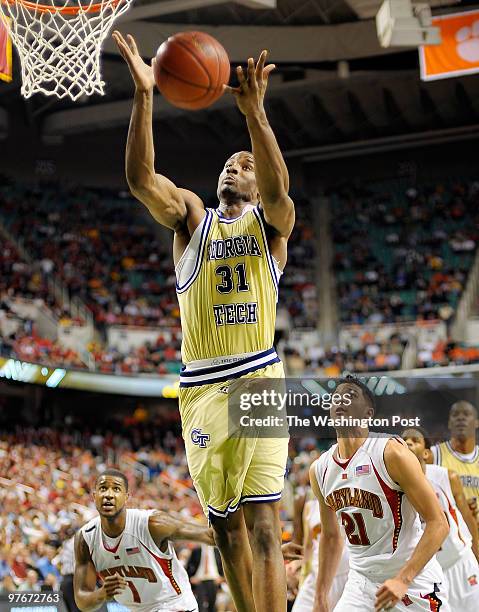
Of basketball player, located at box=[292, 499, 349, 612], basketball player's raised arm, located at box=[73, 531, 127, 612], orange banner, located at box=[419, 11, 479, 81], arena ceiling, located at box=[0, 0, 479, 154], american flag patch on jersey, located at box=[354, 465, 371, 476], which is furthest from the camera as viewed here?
arena ceiling, located at box=[0, 0, 479, 154]

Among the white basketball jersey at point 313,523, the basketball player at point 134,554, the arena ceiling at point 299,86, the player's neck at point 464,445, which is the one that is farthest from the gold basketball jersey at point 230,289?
the arena ceiling at point 299,86

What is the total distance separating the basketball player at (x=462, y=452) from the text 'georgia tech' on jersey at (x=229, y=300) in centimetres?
319

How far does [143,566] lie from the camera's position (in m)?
6.41

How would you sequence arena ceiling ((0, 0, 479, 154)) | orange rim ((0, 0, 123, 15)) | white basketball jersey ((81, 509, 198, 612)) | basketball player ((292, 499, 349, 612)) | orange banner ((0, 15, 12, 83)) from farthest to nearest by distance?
1. arena ceiling ((0, 0, 479, 154))
2. orange banner ((0, 15, 12, 83))
3. orange rim ((0, 0, 123, 15))
4. basketball player ((292, 499, 349, 612))
5. white basketball jersey ((81, 509, 198, 612))

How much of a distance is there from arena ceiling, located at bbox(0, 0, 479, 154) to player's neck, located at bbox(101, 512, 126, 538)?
14057mm

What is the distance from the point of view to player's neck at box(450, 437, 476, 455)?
7.50 m

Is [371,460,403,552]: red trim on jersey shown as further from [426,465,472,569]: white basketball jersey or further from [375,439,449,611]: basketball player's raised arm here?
[426,465,472,569]: white basketball jersey

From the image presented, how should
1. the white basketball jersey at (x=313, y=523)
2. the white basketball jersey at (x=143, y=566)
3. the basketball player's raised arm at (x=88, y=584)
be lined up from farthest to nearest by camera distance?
the white basketball jersey at (x=313, y=523), the white basketball jersey at (x=143, y=566), the basketball player's raised arm at (x=88, y=584)

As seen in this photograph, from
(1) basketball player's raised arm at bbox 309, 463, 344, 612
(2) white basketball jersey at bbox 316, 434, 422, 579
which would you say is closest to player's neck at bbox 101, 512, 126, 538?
(1) basketball player's raised arm at bbox 309, 463, 344, 612

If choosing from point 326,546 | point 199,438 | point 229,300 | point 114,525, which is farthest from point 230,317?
point 114,525

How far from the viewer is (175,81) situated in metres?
4.53

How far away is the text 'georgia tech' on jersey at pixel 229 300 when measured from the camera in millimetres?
4582

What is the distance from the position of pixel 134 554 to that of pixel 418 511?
246 centimetres

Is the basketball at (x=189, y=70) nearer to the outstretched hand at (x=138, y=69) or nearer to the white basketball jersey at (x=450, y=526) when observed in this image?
the outstretched hand at (x=138, y=69)
